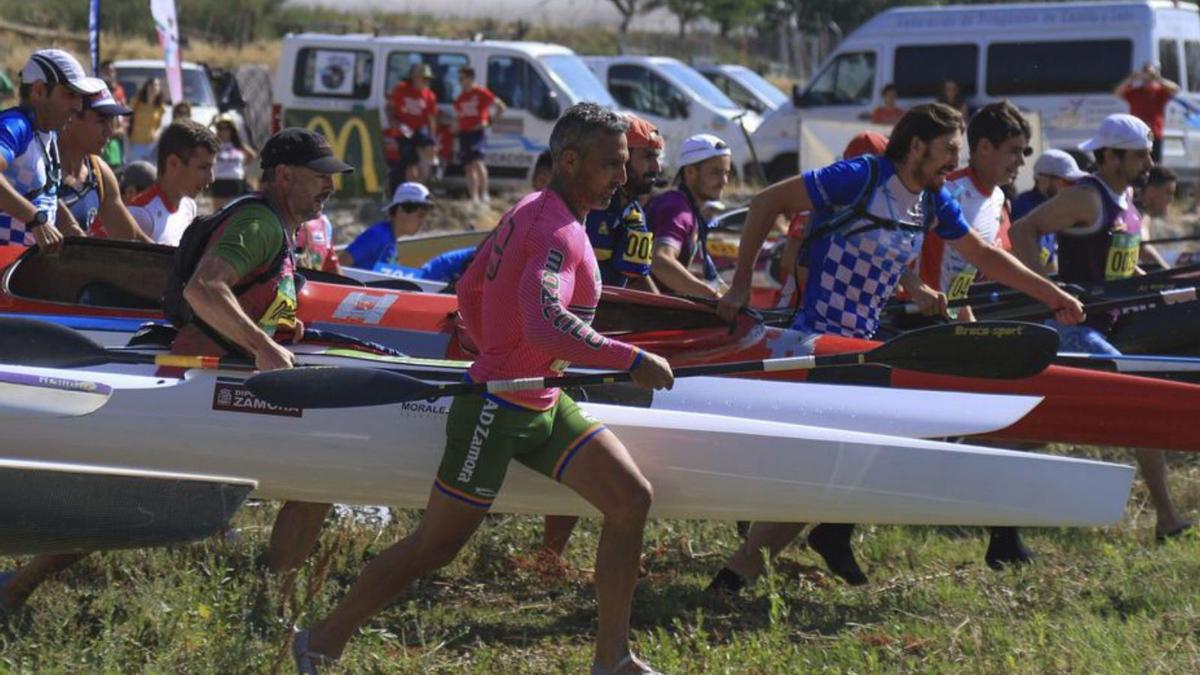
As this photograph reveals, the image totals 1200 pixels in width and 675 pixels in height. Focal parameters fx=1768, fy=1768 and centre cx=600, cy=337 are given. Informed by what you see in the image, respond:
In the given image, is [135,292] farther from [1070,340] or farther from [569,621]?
[1070,340]

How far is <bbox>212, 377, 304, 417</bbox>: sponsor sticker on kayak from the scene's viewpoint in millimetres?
5652

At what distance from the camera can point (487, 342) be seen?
488cm

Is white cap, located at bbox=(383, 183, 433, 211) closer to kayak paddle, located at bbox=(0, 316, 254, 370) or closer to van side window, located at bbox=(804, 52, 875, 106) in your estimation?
kayak paddle, located at bbox=(0, 316, 254, 370)

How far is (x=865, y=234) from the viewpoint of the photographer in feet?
20.5

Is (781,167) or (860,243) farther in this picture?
(781,167)

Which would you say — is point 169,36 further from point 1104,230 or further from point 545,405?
point 545,405

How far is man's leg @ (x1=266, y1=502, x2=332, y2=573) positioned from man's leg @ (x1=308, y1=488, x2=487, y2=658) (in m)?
1.14

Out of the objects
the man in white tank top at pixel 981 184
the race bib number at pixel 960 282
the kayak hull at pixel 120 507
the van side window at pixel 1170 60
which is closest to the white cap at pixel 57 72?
the kayak hull at pixel 120 507

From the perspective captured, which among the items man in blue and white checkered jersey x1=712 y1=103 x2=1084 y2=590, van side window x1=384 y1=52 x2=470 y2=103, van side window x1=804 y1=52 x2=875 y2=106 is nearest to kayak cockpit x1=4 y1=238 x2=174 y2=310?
man in blue and white checkered jersey x1=712 y1=103 x2=1084 y2=590

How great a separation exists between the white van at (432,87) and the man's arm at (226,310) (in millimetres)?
13620

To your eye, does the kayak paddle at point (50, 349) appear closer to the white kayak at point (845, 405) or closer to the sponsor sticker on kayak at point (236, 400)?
the sponsor sticker on kayak at point (236, 400)

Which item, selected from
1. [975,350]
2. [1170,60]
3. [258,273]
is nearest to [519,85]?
[1170,60]

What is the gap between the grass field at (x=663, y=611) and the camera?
530 cm

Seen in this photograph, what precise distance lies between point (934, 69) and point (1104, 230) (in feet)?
40.4
